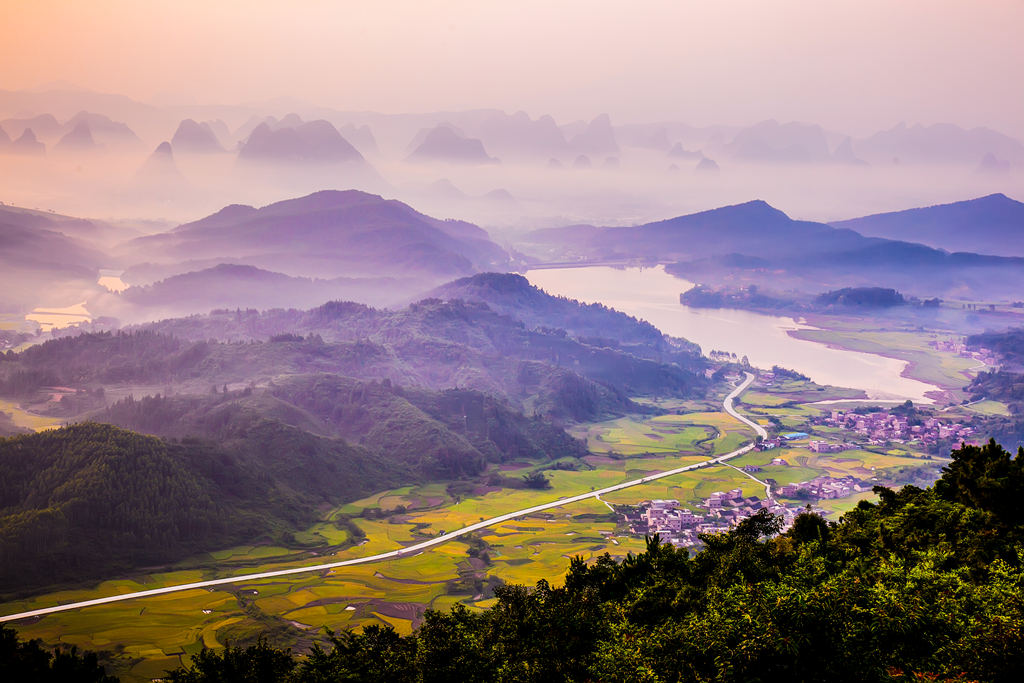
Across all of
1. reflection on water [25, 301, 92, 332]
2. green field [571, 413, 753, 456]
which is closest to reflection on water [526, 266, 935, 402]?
green field [571, 413, 753, 456]

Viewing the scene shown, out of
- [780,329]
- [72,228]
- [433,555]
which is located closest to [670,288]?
[780,329]

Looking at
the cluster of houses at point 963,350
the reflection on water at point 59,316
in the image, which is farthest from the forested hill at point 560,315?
the reflection on water at point 59,316

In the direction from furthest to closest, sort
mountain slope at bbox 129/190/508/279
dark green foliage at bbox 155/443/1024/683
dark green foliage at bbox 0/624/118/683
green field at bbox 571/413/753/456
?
mountain slope at bbox 129/190/508/279
green field at bbox 571/413/753/456
dark green foliage at bbox 0/624/118/683
dark green foliage at bbox 155/443/1024/683

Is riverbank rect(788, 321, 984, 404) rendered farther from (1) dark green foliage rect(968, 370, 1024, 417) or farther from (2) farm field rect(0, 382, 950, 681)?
(2) farm field rect(0, 382, 950, 681)

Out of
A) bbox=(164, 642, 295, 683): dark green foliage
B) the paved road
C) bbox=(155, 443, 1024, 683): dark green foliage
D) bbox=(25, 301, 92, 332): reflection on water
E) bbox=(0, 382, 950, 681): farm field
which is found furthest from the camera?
bbox=(25, 301, 92, 332): reflection on water

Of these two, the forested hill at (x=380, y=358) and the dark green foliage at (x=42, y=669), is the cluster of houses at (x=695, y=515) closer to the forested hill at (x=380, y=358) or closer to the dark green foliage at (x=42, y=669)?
the forested hill at (x=380, y=358)

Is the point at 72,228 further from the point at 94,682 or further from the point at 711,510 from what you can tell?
the point at 94,682

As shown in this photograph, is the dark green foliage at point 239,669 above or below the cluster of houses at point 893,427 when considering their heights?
above

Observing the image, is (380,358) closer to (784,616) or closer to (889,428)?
(889,428)
